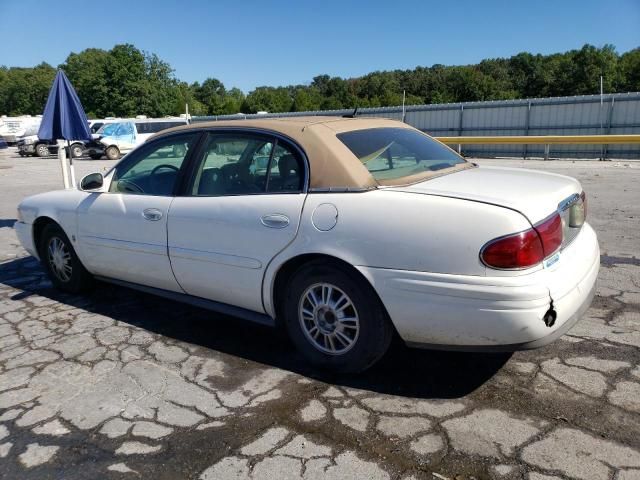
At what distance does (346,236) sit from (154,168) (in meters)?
1.98

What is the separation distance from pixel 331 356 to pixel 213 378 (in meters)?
0.74

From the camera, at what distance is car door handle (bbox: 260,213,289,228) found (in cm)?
310

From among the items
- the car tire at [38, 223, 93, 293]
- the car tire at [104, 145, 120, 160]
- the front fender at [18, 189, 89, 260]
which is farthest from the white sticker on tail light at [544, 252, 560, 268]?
the car tire at [104, 145, 120, 160]

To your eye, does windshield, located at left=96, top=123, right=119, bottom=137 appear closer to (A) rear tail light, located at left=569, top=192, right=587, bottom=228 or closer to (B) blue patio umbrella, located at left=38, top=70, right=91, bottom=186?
(B) blue patio umbrella, located at left=38, top=70, right=91, bottom=186

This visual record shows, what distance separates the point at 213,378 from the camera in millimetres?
3229

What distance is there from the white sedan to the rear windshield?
0.6 inches

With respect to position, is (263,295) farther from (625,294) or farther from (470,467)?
(625,294)

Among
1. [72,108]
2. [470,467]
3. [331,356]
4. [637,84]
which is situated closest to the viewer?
[470,467]

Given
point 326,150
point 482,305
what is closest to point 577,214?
point 482,305

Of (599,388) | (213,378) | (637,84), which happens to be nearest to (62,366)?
(213,378)

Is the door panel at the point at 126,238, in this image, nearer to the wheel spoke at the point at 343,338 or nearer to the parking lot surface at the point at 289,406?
the parking lot surface at the point at 289,406

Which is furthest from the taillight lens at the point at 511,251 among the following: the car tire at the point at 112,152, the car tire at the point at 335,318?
the car tire at the point at 112,152

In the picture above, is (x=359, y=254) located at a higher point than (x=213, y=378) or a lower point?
higher

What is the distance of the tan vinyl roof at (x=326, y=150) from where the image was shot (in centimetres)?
300
